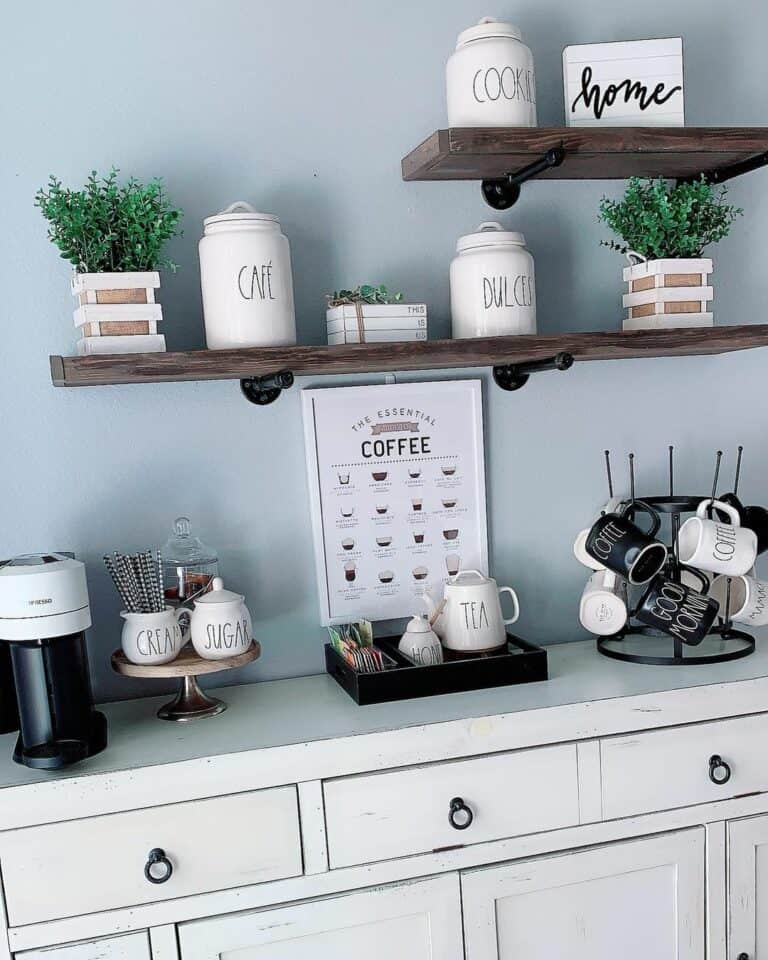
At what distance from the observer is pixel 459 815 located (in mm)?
1477

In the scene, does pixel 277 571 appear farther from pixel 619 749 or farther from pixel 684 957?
pixel 684 957

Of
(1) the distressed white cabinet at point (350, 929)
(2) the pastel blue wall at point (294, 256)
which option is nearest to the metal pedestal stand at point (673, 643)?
(2) the pastel blue wall at point (294, 256)

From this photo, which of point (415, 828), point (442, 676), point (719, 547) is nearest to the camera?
point (415, 828)

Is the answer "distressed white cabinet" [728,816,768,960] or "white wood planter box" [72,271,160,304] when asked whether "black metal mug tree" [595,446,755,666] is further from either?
"white wood planter box" [72,271,160,304]

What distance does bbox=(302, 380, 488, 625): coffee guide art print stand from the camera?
1.75 meters

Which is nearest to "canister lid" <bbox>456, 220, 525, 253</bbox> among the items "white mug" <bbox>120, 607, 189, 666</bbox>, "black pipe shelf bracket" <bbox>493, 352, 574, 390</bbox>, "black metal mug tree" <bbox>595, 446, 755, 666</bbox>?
"black pipe shelf bracket" <bbox>493, 352, 574, 390</bbox>

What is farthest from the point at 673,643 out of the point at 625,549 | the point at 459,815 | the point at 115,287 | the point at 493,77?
the point at 115,287

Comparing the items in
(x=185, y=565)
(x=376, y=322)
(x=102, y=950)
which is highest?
(x=376, y=322)

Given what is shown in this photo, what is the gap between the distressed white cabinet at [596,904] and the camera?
59.0 inches

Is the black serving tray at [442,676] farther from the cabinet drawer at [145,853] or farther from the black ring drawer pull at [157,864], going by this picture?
the black ring drawer pull at [157,864]

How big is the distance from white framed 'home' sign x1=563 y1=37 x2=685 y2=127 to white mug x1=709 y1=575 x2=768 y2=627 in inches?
33.8

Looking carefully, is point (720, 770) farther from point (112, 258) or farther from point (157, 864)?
point (112, 258)

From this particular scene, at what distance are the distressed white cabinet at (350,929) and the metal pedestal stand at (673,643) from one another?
0.54 m

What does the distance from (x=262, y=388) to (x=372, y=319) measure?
0.75 ft
